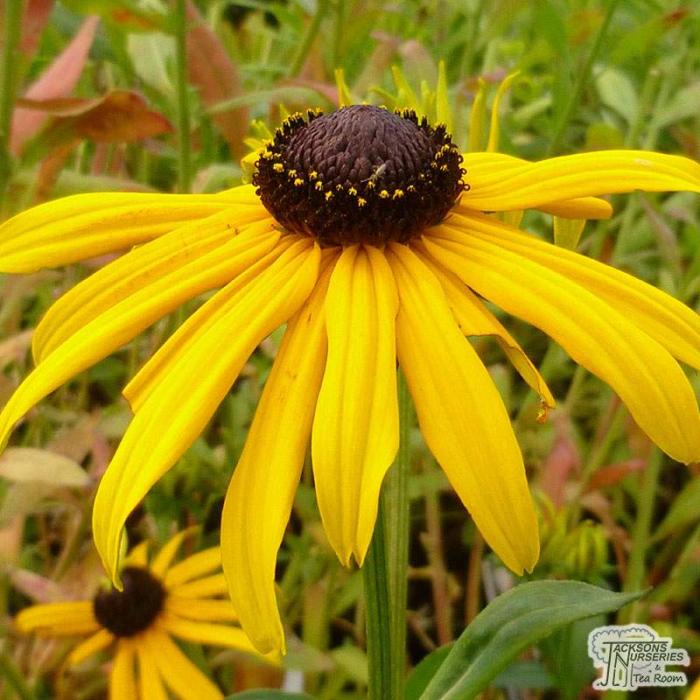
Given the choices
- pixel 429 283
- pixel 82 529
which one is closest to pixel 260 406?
pixel 429 283

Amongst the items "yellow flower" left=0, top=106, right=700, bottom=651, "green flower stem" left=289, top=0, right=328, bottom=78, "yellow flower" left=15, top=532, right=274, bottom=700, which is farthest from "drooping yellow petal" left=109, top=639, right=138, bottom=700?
"green flower stem" left=289, top=0, right=328, bottom=78

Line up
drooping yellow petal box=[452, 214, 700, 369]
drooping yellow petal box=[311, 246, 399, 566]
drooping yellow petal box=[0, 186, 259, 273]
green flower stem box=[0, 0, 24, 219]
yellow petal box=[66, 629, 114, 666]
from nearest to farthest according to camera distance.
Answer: drooping yellow petal box=[311, 246, 399, 566] → drooping yellow petal box=[452, 214, 700, 369] → drooping yellow petal box=[0, 186, 259, 273] → green flower stem box=[0, 0, 24, 219] → yellow petal box=[66, 629, 114, 666]

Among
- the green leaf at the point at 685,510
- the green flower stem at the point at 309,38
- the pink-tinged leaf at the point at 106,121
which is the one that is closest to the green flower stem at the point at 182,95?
the pink-tinged leaf at the point at 106,121

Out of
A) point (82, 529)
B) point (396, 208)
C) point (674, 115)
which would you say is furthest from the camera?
point (674, 115)

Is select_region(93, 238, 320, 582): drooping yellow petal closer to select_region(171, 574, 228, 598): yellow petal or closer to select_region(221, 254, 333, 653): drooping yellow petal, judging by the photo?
select_region(221, 254, 333, 653): drooping yellow petal

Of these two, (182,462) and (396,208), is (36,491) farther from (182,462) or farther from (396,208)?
(396,208)

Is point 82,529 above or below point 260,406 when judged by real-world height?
below
